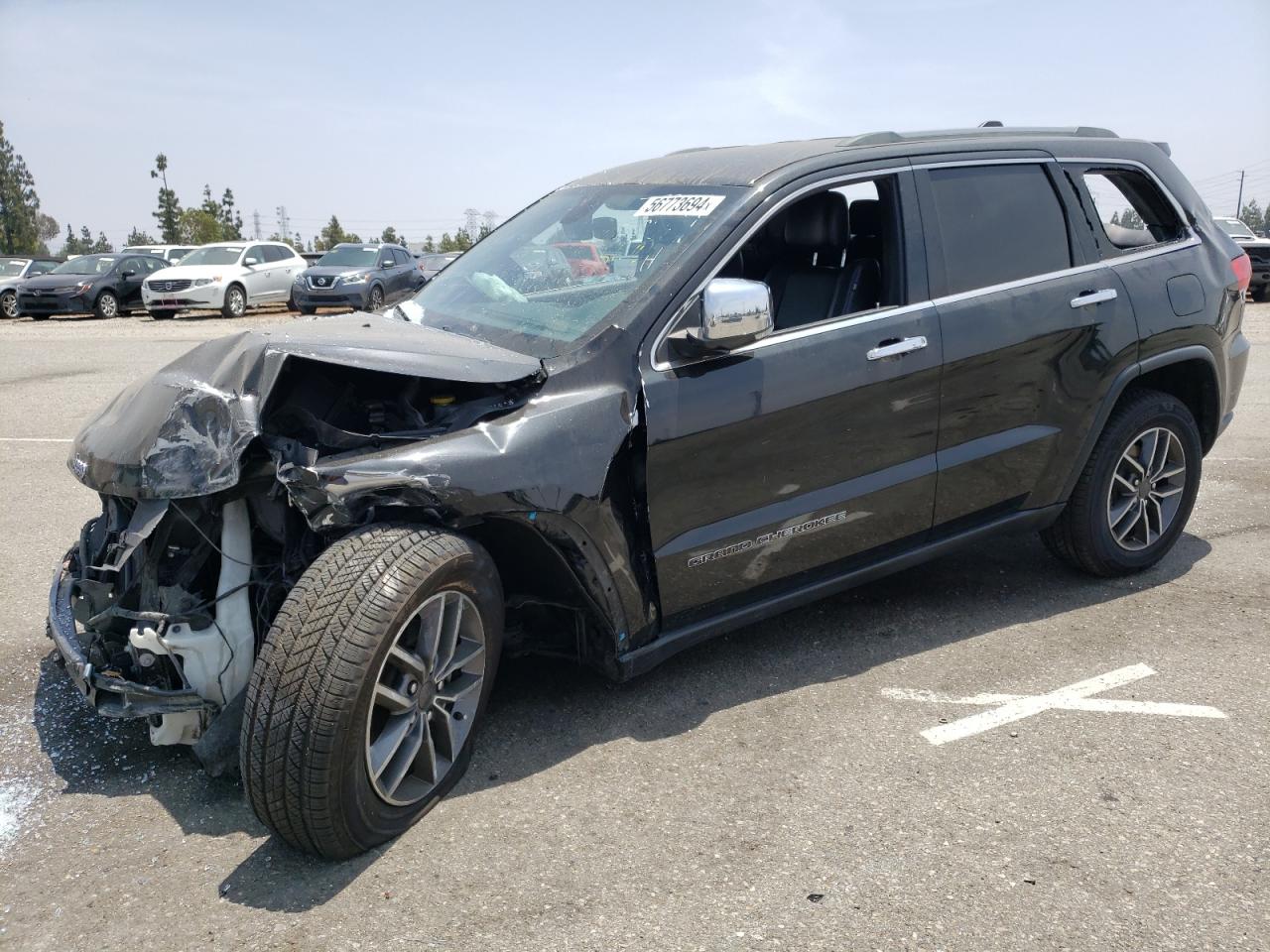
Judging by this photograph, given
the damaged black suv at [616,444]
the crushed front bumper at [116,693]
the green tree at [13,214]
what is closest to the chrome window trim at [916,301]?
the damaged black suv at [616,444]

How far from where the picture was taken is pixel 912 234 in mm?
4066

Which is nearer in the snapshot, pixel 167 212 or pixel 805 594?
pixel 805 594

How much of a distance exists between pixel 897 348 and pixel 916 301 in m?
0.26

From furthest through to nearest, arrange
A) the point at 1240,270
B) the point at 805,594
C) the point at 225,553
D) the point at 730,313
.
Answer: the point at 1240,270, the point at 805,594, the point at 730,313, the point at 225,553

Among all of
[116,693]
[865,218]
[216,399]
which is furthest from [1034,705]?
[116,693]

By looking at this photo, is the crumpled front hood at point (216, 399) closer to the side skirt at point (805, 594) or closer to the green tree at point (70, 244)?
the side skirt at point (805, 594)

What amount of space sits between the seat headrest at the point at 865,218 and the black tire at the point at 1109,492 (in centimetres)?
136

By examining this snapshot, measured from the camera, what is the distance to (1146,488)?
15.8 feet

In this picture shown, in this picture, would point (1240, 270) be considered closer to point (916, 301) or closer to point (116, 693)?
point (916, 301)

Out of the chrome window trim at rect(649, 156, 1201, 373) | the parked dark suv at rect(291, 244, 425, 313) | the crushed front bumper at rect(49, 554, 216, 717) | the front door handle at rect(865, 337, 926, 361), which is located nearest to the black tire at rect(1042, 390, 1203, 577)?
the chrome window trim at rect(649, 156, 1201, 373)

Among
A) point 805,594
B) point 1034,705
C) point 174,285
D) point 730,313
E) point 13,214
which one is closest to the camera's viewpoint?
point 730,313

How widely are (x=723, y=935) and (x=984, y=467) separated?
7.54 ft

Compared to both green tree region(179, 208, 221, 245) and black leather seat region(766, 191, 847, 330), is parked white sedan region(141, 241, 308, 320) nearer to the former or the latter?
black leather seat region(766, 191, 847, 330)

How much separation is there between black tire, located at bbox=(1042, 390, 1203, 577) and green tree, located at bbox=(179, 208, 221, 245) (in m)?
69.2
